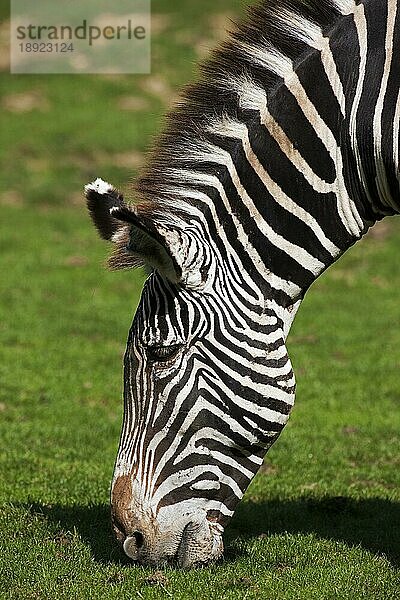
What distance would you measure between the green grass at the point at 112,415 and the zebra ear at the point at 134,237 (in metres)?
1.74

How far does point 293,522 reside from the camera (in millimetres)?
7293

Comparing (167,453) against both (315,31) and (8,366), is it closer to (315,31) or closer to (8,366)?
(315,31)

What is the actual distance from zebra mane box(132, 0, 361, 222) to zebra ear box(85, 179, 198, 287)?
0.77 feet

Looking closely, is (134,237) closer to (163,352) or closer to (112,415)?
(163,352)

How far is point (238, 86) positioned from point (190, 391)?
5.43 feet

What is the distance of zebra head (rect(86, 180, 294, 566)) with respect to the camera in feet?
16.7

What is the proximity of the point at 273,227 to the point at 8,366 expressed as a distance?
7470mm

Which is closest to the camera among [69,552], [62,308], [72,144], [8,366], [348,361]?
[69,552]

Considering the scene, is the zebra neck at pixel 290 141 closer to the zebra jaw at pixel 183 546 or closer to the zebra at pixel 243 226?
the zebra at pixel 243 226

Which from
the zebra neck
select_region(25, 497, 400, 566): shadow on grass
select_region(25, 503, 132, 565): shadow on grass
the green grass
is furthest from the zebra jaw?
the zebra neck

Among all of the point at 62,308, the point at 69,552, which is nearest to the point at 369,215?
the point at 69,552

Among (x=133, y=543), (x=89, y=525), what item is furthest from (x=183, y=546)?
(x=89, y=525)

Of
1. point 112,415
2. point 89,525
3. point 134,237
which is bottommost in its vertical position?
point 89,525

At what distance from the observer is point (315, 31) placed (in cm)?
519
